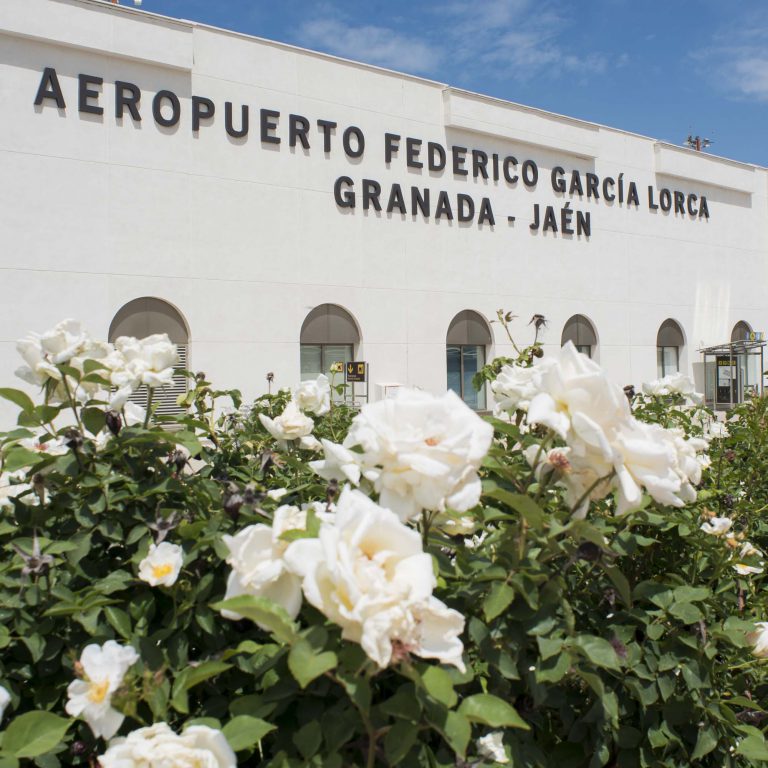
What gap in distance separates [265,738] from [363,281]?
40.8ft

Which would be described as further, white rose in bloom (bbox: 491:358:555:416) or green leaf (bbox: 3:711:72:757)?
white rose in bloom (bbox: 491:358:555:416)

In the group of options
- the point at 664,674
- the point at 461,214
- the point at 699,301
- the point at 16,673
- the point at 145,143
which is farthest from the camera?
the point at 699,301

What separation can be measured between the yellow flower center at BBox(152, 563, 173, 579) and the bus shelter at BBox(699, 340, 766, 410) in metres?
19.2

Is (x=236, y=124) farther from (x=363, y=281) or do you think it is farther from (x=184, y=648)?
(x=184, y=648)

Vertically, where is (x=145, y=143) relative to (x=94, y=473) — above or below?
above

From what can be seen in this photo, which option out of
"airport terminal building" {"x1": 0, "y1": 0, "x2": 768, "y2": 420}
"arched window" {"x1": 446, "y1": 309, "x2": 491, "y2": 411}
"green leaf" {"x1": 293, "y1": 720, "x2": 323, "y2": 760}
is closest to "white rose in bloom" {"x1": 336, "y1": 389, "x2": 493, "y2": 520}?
"green leaf" {"x1": 293, "y1": 720, "x2": 323, "y2": 760}

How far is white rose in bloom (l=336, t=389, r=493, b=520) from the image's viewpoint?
117cm

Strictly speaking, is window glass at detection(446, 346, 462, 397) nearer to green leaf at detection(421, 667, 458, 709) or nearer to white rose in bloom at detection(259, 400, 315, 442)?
white rose in bloom at detection(259, 400, 315, 442)

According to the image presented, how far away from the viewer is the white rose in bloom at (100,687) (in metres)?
1.23

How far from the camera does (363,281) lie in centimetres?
1354

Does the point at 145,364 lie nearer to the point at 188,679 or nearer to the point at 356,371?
the point at 188,679

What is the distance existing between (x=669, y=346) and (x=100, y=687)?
19482mm

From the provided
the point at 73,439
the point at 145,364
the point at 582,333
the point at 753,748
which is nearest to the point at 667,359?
the point at 582,333

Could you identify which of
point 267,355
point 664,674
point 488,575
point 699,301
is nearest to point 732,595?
point 664,674
